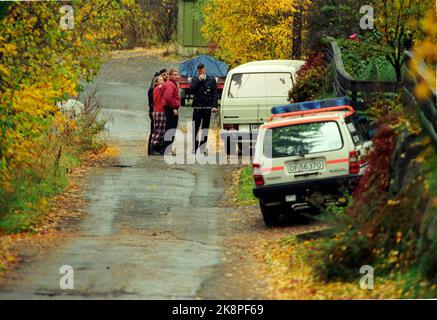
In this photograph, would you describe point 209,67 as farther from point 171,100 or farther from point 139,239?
point 139,239

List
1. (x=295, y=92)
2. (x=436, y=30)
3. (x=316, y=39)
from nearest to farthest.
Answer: (x=436, y=30)
(x=295, y=92)
(x=316, y=39)

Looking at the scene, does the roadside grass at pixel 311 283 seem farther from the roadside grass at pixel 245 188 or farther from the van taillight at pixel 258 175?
the roadside grass at pixel 245 188

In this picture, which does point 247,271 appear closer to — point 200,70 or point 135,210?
point 135,210

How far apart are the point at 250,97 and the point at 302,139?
10197mm

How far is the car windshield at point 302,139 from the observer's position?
1666 cm

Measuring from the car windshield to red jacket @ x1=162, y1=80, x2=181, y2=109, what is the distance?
909 cm

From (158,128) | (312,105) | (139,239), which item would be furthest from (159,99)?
(139,239)

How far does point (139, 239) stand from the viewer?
15.6 metres

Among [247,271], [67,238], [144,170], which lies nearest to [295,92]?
[144,170]

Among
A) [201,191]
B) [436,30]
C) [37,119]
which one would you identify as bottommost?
[201,191]

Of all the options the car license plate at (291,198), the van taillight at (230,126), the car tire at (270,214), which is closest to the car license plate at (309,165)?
the car license plate at (291,198)

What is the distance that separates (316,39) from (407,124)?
18.4 metres

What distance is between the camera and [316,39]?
31.2m

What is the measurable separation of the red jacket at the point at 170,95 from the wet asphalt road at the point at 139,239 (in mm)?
1285
